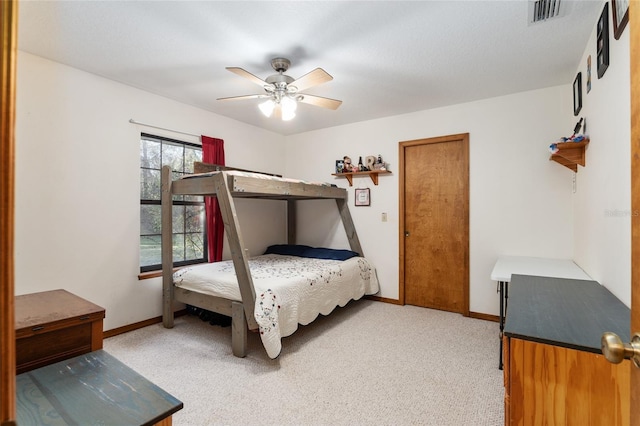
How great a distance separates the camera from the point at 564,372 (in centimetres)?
103

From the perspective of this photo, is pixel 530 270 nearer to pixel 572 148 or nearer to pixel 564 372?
pixel 572 148

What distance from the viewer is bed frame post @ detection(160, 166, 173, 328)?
3115 millimetres

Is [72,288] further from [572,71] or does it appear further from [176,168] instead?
[572,71]

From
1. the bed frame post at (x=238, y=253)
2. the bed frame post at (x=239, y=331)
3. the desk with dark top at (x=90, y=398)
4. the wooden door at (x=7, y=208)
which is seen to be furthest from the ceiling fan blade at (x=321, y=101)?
the wooden door at (x=7, y=208)

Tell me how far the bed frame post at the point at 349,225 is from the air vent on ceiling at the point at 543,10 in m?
2.74

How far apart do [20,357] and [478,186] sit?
3831 millimetres

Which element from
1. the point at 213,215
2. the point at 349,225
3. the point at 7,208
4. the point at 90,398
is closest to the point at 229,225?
the point at 213,215

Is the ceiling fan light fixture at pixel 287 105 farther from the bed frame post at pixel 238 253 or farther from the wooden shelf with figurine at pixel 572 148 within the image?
the wooden shelf with figurine at pixel 572 148

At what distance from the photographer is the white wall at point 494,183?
3.05 meters

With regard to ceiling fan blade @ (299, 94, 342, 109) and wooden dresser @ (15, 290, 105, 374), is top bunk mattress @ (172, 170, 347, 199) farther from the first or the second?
wooden dresser @ (15, 290, 105, 374)

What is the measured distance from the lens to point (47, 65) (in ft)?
8.25

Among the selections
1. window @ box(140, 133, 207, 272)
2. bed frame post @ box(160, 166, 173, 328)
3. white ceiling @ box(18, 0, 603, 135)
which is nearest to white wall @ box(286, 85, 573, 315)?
white ceiling @ box(18, 0, 603, 135)

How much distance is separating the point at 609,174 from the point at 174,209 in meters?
3.74

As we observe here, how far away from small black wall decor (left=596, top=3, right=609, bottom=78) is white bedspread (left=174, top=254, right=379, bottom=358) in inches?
100
